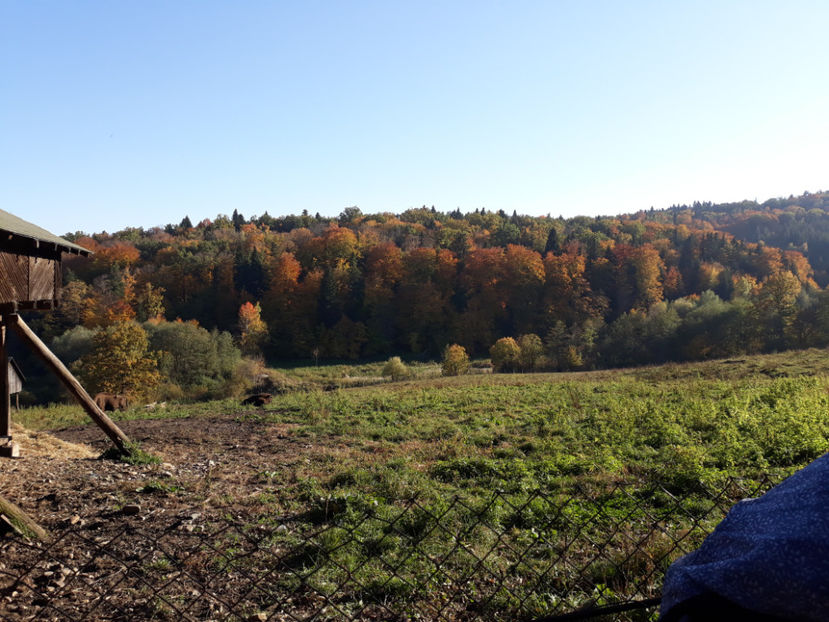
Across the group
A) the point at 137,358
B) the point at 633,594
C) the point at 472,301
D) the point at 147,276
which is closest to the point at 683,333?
the point at 472,301

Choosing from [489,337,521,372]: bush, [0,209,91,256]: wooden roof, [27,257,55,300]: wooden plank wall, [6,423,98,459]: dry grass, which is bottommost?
[489,337,521,372]: bush

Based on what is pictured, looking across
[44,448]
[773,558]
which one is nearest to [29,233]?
[44,448]

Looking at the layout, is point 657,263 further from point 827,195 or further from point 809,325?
point 827,195

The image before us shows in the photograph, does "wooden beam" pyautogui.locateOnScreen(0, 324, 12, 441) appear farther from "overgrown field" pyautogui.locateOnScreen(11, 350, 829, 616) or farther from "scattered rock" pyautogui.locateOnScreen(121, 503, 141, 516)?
"scattered rock" pyautogui.locateOnScreen(121, 503, 141, 516)

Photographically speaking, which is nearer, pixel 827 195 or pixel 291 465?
pixel 291 465

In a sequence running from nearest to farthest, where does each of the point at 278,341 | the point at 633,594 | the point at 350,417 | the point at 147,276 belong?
the point at 633,594, the point at 350,417, the point at 278,341, the point at 147,276

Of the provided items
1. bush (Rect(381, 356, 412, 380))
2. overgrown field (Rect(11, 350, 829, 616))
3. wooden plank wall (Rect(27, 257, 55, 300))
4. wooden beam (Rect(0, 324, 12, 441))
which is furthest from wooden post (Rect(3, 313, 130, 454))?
bush (Rect(381, 356, 412, 380))

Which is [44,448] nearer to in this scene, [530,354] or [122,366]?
[122,366]

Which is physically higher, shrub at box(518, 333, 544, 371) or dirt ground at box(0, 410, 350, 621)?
dirt ground at box(0, 410, 350, 621)

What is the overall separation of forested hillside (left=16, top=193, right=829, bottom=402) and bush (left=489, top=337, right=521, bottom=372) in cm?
197

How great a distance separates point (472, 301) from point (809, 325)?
4214 cm

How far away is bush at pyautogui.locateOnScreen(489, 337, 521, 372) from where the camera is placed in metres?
49.2

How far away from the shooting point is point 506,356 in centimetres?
4972

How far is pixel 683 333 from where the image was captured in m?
52.1
